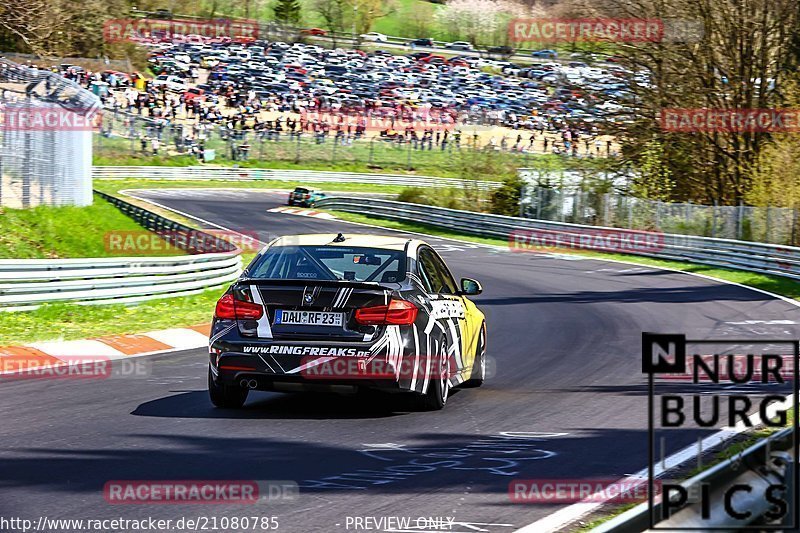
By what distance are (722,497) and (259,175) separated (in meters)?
64.1

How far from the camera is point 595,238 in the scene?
134ft

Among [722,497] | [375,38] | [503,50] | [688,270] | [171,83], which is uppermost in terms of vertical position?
[375,38]

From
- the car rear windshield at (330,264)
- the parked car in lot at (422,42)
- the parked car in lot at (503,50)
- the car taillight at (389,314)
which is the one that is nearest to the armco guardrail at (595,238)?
the car rear windshield at (330,264)

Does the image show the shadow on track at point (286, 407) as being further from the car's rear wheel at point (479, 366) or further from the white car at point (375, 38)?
the white car at point (375, 38)

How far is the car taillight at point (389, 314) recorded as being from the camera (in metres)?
9.24

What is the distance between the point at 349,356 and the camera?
9148 millimetres

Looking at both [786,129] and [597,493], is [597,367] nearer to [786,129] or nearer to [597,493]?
[597,493]

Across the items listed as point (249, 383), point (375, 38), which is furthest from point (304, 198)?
point (375, 38)

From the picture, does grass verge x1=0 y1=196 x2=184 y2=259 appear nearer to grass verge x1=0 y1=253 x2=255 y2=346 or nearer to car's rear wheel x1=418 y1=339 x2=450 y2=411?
grass verge x1=0 y1=253 x2=255 y2=346

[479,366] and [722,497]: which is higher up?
[722,497]

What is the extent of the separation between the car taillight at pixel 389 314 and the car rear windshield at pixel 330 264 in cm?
36

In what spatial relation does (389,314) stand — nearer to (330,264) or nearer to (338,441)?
(330,264)

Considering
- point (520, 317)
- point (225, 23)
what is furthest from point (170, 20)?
point (520, 317)

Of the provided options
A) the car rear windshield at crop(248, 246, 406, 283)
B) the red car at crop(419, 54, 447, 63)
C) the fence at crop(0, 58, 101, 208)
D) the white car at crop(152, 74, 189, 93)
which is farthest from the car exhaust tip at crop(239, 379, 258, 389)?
the red car at crop(419, 54, 447, 63)
